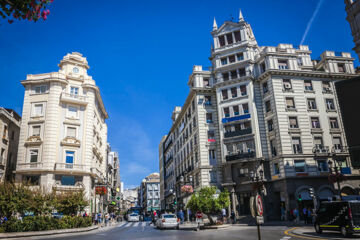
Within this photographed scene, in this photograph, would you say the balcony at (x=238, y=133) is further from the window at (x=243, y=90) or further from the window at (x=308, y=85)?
the window at (x=308, y=85)

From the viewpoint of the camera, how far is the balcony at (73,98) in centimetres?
3934

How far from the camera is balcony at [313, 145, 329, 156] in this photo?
118 feet

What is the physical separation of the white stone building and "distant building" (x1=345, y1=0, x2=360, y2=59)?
105 ft

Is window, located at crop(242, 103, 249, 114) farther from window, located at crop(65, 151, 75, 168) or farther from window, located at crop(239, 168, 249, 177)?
window, located at crop(65, 151, 75, 168)

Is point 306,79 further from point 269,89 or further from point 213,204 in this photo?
point 213,204

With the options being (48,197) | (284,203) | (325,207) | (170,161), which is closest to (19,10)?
(325,207)

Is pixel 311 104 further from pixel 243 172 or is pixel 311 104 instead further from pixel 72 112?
pixel 72 112

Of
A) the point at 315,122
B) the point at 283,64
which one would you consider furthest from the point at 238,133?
the point at 283,64

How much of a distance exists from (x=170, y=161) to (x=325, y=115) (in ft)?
125

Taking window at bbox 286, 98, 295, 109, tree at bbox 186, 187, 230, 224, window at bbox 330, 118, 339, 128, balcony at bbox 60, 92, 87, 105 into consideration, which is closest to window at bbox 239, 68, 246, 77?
window at bbox 286, 98, 295, 109

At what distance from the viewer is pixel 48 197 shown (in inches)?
919

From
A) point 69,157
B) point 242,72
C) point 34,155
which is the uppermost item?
point 242,72

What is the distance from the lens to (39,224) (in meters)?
21.0

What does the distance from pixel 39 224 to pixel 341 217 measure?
19.4 m
